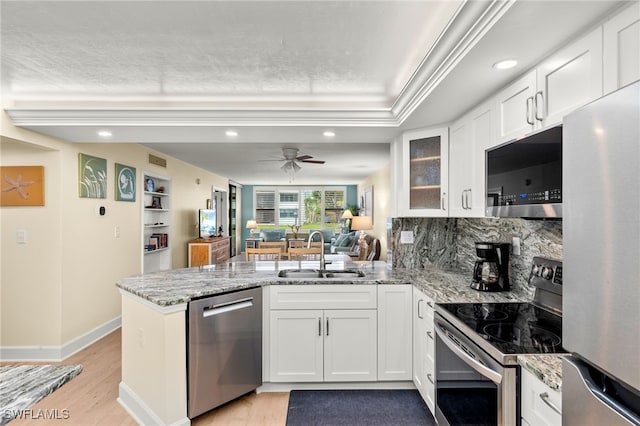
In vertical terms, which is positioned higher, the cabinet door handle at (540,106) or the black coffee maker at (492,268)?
the cabinet door handle at (540,106)

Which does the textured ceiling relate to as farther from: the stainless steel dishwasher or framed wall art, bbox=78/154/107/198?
the stainless steel dishwasher

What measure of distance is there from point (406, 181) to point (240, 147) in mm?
2539

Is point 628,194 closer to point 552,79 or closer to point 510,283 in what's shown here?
point 552,79

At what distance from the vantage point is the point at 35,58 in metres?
1.97

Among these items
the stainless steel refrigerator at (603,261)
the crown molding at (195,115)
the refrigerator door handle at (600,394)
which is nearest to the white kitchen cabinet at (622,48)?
the stainless steel refrigerator at (603,261)

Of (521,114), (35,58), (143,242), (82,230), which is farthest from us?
(143,242)

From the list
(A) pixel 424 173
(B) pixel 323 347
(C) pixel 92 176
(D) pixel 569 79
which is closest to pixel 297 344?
(B) pixel 323 347

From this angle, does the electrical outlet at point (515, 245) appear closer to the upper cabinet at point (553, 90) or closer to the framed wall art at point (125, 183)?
the upper cabinet at point (553, 90)

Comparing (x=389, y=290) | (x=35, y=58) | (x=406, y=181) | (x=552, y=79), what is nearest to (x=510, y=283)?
(x=389, y=290)

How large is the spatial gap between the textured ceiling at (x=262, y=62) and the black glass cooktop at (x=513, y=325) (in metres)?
1.28

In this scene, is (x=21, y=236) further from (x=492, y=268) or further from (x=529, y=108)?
(x=529, y=108)

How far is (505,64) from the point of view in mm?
1536

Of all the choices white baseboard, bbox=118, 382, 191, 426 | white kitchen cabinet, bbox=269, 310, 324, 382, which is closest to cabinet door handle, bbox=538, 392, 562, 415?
white kitchen cabinet, bbox=269, 310, 324, 382

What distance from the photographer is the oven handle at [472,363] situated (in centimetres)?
124
